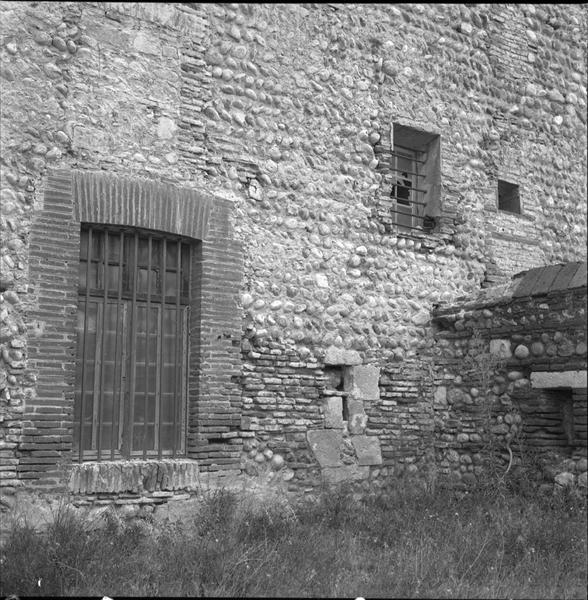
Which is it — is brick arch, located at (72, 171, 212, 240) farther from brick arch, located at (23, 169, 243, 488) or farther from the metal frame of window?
the metal frame of window

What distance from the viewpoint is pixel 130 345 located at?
22.3ft

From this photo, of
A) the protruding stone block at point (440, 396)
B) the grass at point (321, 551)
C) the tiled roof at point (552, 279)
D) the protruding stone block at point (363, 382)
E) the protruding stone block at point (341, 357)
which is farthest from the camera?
the protruding stone block at point (440, 396)

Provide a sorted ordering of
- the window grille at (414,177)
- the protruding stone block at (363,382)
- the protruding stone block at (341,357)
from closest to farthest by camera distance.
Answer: the protruding stone block at (341,357)
the protruding stone block at (363,382)
the window grille at (414,177)

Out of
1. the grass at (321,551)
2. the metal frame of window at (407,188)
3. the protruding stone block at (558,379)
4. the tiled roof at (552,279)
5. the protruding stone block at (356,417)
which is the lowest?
the grass at (321,551)

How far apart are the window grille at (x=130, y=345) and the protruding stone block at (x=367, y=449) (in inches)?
74.3

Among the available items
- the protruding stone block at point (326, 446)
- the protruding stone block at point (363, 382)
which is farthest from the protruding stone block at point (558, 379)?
the protruding stone block at point (326, 446)

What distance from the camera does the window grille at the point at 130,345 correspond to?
21.6 feet

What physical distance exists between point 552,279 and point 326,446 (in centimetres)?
278

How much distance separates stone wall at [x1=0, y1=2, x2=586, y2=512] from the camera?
6508mm

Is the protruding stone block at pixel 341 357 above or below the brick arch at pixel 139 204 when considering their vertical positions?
below

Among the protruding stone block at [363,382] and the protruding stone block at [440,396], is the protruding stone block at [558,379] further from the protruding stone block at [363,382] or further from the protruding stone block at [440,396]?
the protruding stone block at [363,382]

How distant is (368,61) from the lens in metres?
8.58

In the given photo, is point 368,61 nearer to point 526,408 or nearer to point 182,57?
point 182,57

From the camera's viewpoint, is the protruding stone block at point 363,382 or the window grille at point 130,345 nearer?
the window grille at point 130,345
